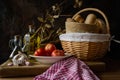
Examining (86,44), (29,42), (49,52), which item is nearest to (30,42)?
(29,42)

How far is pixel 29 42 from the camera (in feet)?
3.67

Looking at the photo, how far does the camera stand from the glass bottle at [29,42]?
1.10 m

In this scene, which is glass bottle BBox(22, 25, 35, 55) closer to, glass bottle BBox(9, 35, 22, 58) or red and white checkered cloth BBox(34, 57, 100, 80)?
glass bottle BBox(9, 35, 22, 58)

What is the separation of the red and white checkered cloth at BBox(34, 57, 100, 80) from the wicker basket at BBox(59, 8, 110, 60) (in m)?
0.11

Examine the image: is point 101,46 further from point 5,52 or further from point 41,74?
point 5,52

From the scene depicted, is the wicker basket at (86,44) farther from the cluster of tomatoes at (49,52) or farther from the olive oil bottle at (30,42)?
the olive oil bottle at (30,42)

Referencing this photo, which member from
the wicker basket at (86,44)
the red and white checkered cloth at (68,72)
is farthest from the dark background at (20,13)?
the red and white checkered cloth at (68,72)

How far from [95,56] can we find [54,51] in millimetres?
223

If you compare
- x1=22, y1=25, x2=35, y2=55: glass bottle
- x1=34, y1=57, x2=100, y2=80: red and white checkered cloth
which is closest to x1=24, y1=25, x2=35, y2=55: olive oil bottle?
x1=22, y1=25, x2=35, y2=55: glass bottle

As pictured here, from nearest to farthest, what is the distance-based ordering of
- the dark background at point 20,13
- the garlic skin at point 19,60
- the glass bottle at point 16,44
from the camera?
the garlic skin at point 19,60
the glass bottle at point 16,44
the dark background at point 20,13

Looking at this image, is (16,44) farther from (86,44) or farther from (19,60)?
(86,44)

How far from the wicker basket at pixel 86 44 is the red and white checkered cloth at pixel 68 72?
0.11 meters

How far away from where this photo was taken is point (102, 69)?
970 millimetres

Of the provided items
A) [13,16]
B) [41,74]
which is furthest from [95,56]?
[13,16]
